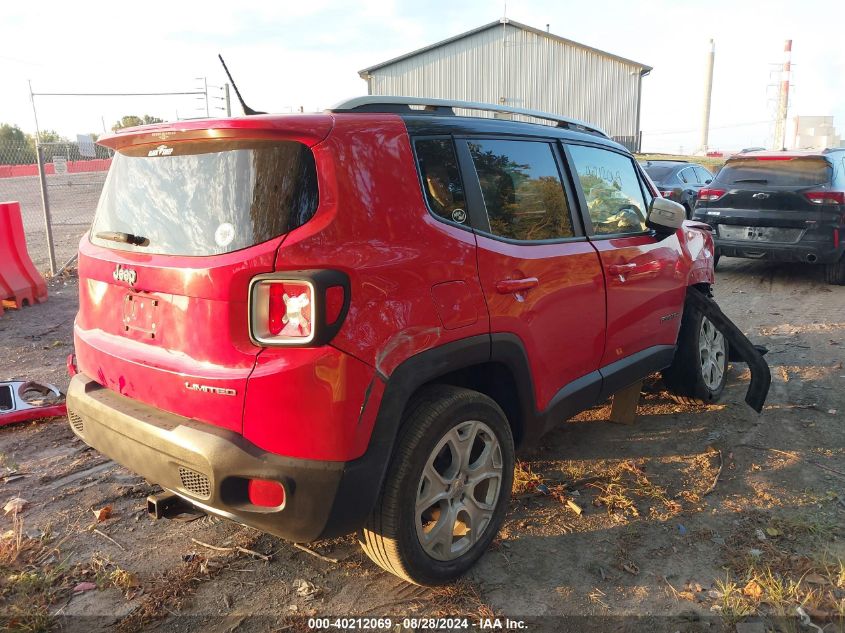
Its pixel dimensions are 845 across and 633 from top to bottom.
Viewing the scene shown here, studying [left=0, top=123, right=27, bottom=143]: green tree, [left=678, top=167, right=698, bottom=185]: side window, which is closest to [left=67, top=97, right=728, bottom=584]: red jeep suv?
[left=678, top=167, right=698, bottom=185]: side window

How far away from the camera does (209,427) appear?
7.53 ft

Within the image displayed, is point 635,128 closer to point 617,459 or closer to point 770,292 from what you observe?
point 770,292

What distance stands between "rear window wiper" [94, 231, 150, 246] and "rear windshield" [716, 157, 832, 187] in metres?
8.69

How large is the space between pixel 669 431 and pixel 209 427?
10.5 feet

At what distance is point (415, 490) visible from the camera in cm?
251

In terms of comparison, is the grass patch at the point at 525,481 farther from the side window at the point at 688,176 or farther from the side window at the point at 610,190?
the side window at the point at 688,176

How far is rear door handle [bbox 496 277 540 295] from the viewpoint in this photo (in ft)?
9.29

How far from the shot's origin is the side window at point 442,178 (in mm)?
2672

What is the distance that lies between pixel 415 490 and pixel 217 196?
4.29 feet

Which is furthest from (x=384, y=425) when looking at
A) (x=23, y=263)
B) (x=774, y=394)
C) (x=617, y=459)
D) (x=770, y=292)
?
(x=770, y=292)

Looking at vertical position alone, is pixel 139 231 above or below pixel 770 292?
above

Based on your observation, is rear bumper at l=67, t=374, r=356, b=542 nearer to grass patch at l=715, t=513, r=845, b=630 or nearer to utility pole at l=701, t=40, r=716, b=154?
grass patch at l=715, t=513, r=845, b=630

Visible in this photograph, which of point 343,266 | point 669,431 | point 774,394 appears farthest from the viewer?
point 774,394

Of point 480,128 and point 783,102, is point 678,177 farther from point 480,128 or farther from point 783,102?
point 783,102
